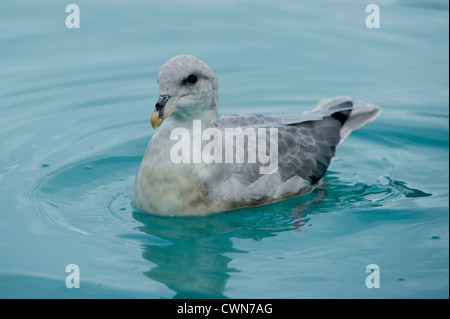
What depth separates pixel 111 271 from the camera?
5.94 m

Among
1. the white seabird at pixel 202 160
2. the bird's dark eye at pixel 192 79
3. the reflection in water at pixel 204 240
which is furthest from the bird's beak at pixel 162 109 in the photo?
the reflection in water at pixel 204 240

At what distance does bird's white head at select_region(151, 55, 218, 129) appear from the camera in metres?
6.03

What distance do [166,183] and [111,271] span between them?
0.90 meters

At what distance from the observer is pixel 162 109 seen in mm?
6008

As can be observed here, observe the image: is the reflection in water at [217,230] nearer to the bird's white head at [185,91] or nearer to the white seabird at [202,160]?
the white seabird at [202,160]

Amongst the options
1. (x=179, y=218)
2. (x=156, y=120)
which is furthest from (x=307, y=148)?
(x=156, y=120)

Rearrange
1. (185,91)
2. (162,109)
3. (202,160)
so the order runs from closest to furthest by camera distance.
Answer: (162,109)
(185,91)
(202,160)

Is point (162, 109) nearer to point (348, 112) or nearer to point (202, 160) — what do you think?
point (202, 160)

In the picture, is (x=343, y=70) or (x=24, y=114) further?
(x=343, y=70)

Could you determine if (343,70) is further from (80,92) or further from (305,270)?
(305,270)

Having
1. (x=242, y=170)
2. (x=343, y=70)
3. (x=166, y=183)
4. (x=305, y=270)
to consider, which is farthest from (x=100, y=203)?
(x=343, y=70)

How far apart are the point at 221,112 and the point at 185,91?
2903 millimetres

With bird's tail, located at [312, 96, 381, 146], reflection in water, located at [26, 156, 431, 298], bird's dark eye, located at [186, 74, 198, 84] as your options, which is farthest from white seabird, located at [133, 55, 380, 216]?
bird's tail, located at [312, 96, 381, 146]

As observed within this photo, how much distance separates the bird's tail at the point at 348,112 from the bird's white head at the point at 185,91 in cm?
189
